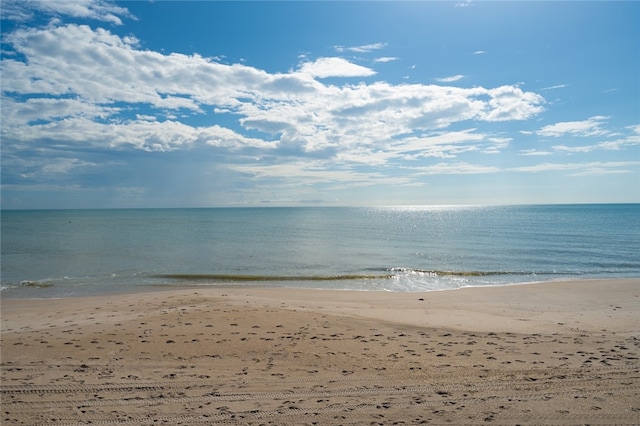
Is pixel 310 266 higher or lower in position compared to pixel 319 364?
lower

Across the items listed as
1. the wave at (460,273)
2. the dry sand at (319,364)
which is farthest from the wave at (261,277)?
the dry sand at (319,364)

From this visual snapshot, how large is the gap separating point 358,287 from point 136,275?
45.3 feet

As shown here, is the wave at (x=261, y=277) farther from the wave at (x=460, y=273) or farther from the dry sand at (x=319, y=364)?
the dry sand at (x=319, y=364)

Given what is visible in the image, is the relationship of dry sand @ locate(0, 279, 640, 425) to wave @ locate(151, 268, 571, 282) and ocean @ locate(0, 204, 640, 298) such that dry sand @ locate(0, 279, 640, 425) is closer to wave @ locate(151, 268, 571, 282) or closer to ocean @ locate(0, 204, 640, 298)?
ocean @ locate(0, 204, 640, 298)

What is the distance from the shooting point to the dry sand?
22.1 feet

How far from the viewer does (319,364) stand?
8.95 meters

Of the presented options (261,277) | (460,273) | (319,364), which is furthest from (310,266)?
(319,364)

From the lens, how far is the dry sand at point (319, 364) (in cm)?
673

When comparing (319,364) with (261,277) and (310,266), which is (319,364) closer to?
(261,277)

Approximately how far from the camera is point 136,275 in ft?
83.4

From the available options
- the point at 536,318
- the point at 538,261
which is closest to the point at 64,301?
the point at 536,318

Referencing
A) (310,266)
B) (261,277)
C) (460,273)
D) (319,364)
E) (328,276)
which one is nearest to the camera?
(319,364)

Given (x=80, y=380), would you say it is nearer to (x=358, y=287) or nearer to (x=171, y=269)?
(x=358, y=287)

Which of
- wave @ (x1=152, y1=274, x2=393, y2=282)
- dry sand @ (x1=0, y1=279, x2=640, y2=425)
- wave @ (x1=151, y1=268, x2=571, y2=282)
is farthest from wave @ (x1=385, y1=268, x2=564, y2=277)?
dry sand @ (x1=0, y1=279, x2=640, y2=425)
